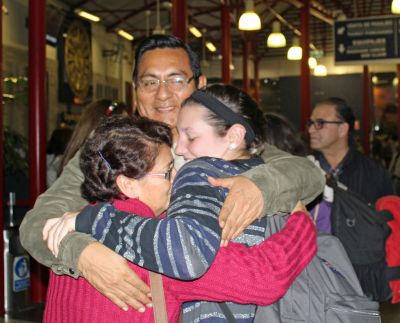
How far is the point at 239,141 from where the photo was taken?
1998 mm

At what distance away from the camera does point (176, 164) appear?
2.56 m

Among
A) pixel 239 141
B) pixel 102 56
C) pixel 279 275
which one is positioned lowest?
pixel 279 275

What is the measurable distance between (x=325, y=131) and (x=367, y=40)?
25.6 feet

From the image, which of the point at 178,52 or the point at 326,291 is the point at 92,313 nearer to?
the point at 326,291

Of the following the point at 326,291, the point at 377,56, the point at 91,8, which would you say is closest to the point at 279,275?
the point at 326,291

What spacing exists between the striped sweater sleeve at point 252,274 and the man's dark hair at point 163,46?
1.17m

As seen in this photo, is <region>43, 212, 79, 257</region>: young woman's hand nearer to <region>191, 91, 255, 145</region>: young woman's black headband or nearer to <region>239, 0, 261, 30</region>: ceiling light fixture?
<region>191, 91, 255, 145</region>: young woman's black headband

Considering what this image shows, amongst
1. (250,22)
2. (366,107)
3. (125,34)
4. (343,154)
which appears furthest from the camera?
(125,34)

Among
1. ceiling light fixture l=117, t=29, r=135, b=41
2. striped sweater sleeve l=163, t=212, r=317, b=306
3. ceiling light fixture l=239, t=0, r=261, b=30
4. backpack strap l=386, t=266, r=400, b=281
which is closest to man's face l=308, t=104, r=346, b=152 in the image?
backpack strap l=386, t=266, r=400, b=281

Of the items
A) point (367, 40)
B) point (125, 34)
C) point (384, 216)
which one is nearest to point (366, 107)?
point (125, 34)

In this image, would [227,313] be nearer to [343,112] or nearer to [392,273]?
[392,273]

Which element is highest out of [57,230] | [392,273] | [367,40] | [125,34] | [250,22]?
[125,34]

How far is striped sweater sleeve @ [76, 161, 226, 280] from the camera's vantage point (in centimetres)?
154

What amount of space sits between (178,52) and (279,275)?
1324 mm
